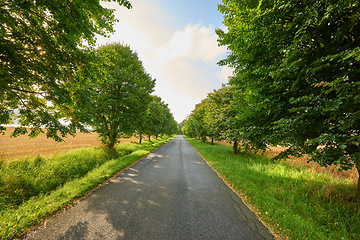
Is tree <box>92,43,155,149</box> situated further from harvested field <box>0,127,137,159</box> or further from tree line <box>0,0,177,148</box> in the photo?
tree line <box>0,0,177,148</box>

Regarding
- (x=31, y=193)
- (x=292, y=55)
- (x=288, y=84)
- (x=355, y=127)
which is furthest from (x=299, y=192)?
(x=31, y=193)

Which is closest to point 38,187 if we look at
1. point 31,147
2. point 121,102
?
point 121,102

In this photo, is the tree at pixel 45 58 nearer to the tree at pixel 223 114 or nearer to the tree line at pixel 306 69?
the tree line at pixel 306 69

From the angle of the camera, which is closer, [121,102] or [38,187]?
[38,187]

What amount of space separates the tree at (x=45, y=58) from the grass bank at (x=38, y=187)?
2171 mm

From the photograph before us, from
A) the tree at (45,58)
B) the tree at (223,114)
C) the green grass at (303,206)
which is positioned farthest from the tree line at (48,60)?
the tree at (223,114)

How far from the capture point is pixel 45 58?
14.1 ft

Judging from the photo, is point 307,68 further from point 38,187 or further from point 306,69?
point 38,187

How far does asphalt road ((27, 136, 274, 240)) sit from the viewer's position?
118 inches

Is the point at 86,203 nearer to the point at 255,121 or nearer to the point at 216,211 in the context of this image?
the point at 216,211

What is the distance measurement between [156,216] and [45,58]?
6.65m

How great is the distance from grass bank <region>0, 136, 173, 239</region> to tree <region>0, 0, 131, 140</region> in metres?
2.17

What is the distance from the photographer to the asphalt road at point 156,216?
2994 millimetres

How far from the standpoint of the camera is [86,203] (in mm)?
4152
